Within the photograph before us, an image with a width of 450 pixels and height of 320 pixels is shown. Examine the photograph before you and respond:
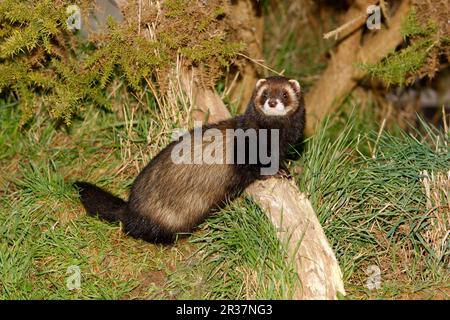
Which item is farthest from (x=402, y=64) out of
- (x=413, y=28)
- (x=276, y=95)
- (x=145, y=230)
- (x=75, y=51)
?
(x=75, y=51)

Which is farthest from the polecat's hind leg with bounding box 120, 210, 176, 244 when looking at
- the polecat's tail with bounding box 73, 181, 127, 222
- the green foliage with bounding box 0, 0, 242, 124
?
the green foliage with bounding box 0, 0, 242, 124

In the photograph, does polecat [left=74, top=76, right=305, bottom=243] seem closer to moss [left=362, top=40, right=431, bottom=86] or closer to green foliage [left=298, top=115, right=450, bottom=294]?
green foliage [left=298, top=115, right=450, bottom=294]

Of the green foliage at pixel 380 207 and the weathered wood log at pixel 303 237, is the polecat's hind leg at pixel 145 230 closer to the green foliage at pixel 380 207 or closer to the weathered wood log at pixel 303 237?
the weathered wood log at pixel 303 237

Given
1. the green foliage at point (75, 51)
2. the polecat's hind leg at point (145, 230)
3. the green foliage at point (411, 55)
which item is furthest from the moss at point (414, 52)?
the polecat's hind leg at point (145, 230)

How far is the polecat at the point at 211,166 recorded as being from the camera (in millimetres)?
6488

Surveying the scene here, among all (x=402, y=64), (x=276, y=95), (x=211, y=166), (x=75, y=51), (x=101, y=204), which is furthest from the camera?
(x=402, y=64)

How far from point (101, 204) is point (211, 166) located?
3.47ft

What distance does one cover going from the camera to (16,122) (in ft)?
26.1

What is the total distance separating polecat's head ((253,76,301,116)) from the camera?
252 inches

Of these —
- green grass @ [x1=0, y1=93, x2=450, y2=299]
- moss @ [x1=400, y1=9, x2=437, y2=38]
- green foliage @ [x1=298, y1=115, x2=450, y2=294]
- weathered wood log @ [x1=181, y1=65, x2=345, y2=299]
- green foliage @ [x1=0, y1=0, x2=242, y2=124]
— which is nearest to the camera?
weathered wood log @ [x1=181, y1=65, x2=345, y2=299]

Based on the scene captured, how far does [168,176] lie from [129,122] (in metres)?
1.22

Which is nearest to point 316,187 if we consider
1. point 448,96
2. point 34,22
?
point 34,22

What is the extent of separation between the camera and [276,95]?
21.1ft

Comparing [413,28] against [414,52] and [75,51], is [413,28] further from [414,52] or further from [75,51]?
[75,51]
